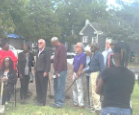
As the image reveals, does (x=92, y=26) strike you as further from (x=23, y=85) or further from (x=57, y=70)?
(x=57, y=70)

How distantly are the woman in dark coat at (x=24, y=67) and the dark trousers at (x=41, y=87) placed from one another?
0.41 meters

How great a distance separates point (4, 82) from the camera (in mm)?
7539

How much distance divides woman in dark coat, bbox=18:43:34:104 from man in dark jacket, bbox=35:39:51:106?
383mm

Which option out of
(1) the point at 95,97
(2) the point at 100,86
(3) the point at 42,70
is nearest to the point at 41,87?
(3) the point at 42,70

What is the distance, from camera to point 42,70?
7.91 m

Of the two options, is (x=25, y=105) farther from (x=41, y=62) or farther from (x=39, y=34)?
(x=39, y=34)

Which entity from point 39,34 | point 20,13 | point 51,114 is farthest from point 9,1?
point 39,34

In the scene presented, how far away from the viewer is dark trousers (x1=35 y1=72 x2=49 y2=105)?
7906 mm

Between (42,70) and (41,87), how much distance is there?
476 mm

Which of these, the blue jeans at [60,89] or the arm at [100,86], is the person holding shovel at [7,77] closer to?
the blue jeans at [60,89]

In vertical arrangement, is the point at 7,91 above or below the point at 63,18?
below

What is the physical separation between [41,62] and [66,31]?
Result: 4301 centimetres

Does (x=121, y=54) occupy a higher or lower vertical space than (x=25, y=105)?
higher

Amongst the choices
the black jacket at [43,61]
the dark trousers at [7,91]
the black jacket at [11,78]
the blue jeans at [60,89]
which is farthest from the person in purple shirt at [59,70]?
the dark trousers at [7,91]
